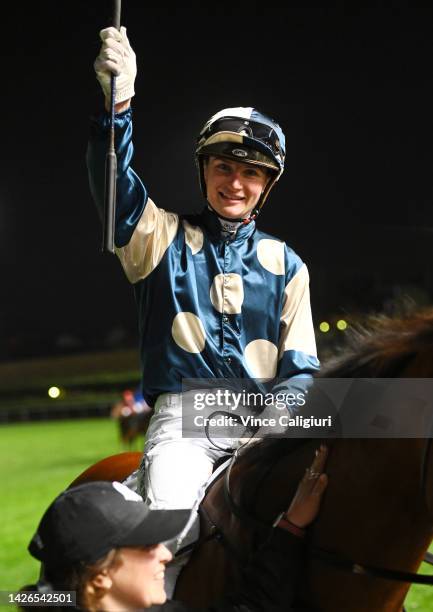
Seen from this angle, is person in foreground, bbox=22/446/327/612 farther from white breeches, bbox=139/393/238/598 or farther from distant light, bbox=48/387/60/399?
distant light, bbox=48/387/60/399

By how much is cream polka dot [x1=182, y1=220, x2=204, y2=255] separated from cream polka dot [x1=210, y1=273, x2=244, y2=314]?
A: 0.14m

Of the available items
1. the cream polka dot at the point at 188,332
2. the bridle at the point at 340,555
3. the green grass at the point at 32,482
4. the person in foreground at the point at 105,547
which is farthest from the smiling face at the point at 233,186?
the green grass at the point at 32,482

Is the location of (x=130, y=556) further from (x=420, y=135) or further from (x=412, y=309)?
(x=420, y=135)

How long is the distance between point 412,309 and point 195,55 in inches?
239

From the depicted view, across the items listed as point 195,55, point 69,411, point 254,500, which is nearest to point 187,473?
point 254,500

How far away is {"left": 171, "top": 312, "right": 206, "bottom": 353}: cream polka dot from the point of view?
7.90ft

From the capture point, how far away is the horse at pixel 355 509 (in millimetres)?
1736

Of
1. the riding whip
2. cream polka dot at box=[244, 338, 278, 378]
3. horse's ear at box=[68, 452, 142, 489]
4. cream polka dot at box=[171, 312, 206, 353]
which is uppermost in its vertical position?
the riding whip

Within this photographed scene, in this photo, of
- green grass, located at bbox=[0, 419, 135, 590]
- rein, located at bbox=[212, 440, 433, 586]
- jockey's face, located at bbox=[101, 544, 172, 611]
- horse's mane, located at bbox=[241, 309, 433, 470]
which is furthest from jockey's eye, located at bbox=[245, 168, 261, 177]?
green grass, located at bbox=[0, 419, 135, 590]

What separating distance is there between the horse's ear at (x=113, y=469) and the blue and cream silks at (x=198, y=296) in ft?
1.90

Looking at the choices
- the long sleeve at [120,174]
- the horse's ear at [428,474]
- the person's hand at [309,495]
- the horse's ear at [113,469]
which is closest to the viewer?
the horse's ear at [428,474]

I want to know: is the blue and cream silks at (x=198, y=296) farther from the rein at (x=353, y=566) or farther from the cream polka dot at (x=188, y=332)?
the rein at (x=353, y=566)

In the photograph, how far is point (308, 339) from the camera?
101 inches

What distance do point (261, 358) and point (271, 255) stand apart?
38 cm
